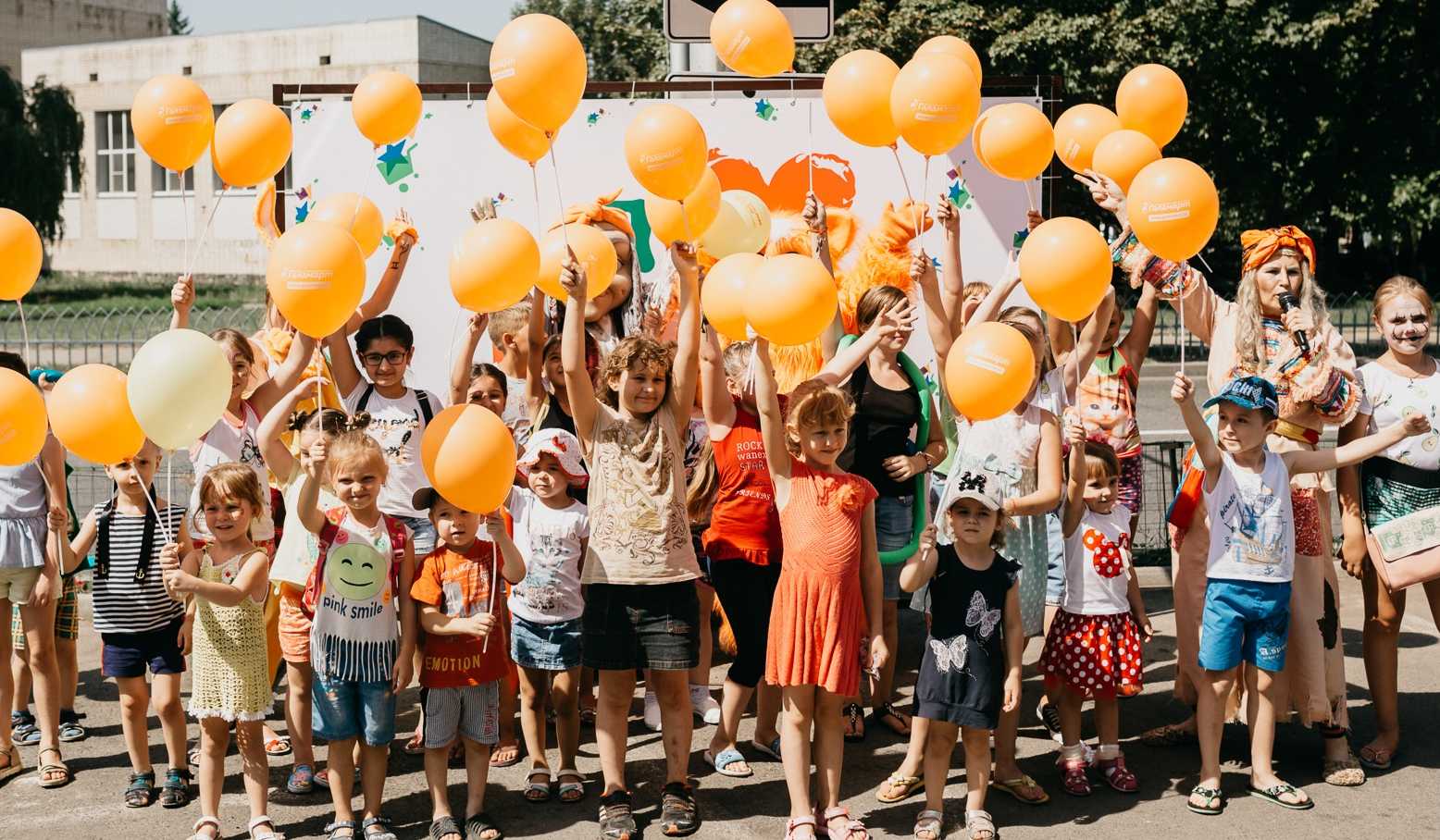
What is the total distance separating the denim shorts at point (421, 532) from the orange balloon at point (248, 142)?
1.40 metres

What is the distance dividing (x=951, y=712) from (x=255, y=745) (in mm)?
2326

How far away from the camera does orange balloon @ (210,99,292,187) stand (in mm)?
4887

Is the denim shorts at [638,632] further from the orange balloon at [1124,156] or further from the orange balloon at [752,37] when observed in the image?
the orange balloon at [1124,156]

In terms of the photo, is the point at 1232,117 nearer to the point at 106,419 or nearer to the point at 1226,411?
the point at 1226,411

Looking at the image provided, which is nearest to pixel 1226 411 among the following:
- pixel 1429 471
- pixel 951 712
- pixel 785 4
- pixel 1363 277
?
pixel 1429 471

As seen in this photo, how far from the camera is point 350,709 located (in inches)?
174

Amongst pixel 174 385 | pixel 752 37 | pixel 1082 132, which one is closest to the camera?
pixel 174 385

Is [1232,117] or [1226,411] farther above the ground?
[1232,117]

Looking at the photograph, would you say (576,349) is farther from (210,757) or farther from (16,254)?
(16,254)

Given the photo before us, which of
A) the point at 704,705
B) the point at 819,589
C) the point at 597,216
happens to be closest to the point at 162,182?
the point at 597,216

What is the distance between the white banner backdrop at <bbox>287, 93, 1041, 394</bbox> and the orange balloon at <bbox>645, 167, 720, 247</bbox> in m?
1.31

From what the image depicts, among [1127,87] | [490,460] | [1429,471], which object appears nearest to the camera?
[490,460]

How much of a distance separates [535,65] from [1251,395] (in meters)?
2.74

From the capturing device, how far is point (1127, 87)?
570 cm
